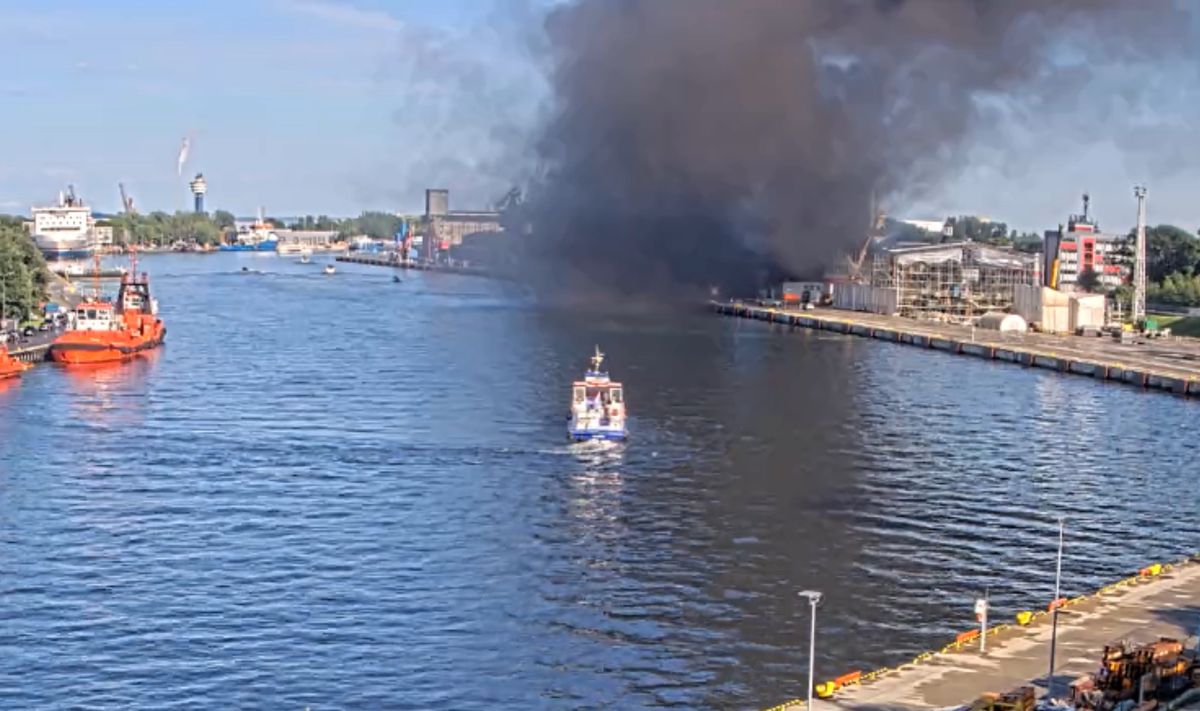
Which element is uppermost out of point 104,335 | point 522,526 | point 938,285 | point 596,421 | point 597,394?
point 938,285

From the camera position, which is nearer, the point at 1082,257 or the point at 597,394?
the point at 597,394

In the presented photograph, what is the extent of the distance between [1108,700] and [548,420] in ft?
79.2

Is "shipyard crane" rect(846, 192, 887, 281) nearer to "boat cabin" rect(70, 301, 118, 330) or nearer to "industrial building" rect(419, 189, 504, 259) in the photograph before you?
"boat cabin" rect(70, 301, 118, 330)

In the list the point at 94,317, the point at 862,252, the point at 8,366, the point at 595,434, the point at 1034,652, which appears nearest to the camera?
the point at 1034,652

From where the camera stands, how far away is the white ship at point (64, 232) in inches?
6284

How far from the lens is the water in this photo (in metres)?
19.1

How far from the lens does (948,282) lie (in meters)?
83.3

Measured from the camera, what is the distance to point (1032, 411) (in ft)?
145

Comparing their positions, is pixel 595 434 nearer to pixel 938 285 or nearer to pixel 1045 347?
pixel 1045 347

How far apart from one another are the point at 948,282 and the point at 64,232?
109 meters

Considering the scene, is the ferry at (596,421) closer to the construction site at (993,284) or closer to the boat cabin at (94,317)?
the boat cabin at (94,317)

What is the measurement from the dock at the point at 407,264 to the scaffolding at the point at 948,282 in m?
53.6

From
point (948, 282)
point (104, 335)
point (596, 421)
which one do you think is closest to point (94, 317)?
point (104, 335)

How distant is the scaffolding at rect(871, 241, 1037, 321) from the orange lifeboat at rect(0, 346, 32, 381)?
156ft
